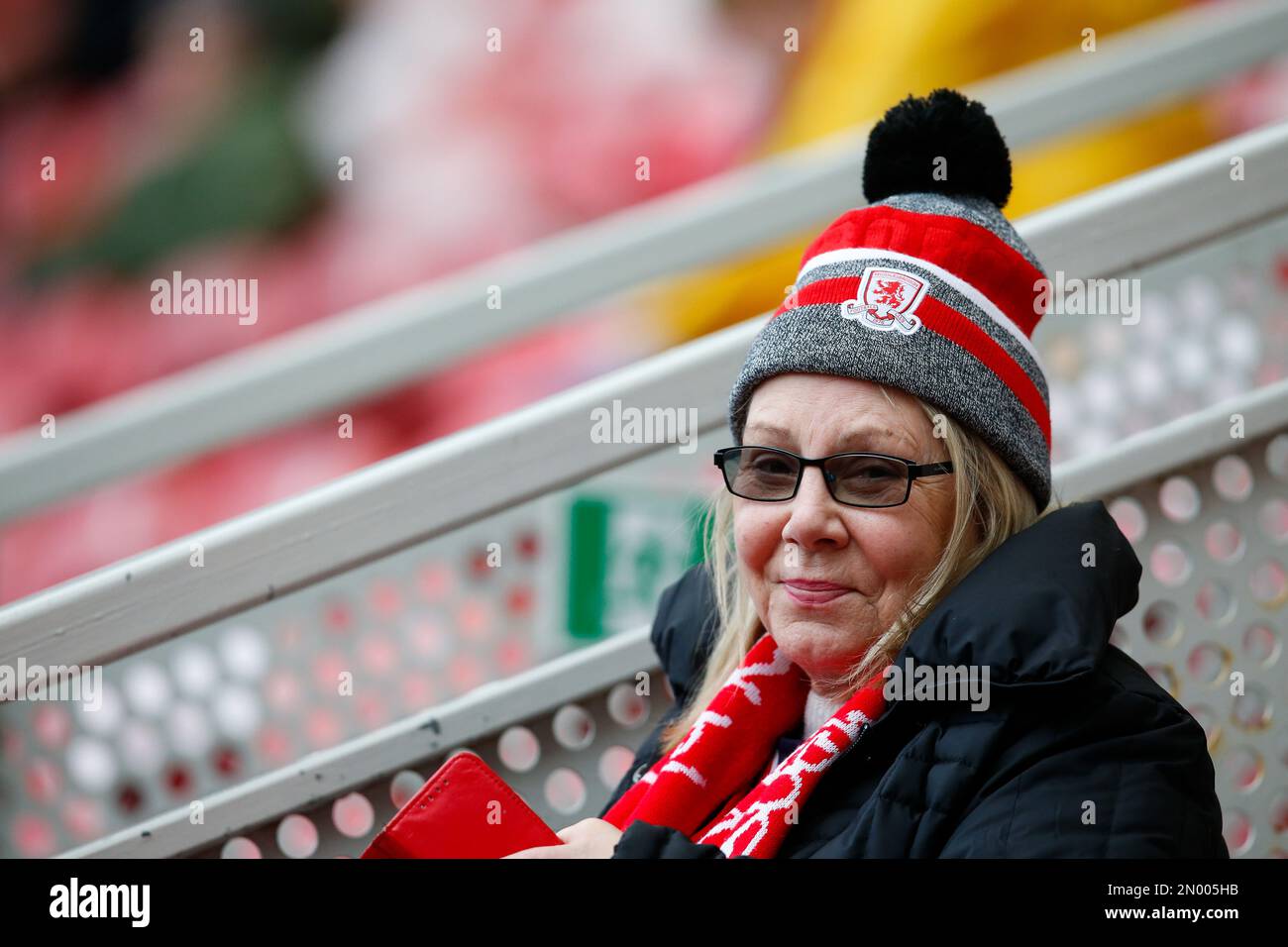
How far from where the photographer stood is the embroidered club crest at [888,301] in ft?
5.33

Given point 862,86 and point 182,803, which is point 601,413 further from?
point 862,86

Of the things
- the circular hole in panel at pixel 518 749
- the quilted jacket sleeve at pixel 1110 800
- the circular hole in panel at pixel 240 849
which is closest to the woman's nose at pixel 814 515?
the quilted jacket sleeve at pixel 1110 800

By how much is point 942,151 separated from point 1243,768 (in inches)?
41.5

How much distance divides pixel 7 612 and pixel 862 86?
3120mm

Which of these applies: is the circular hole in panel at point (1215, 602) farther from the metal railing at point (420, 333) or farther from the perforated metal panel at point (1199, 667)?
the metal railing at point (420, 333)

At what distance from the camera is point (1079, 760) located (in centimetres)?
137

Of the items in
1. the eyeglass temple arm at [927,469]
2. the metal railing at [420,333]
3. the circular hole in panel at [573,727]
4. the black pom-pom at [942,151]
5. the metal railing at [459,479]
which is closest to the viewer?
the eyeglass temple arm at [927,469]

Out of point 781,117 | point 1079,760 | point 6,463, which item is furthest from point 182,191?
point 1079,760

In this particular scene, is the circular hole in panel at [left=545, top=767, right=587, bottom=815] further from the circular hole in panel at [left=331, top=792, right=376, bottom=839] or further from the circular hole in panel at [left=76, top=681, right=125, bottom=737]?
the circular hole in panel at [left=76, top=681, right=125, bottom=737]

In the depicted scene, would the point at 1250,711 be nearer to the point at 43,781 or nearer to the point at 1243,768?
the point at 1243,768

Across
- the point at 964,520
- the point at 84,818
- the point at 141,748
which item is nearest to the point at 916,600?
the point at 964,520

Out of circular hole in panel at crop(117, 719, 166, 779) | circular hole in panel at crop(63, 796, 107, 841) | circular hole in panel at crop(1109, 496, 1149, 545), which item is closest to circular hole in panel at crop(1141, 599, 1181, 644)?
circular hole in panel at crop(1109, 496, 1149, 545)

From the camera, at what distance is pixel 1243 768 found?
6.73 feet

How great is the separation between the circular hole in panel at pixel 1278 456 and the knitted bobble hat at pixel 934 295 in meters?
0.58
